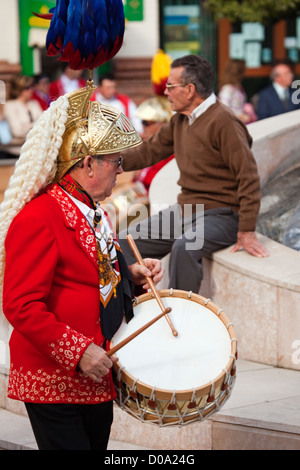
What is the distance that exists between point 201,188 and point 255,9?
11.0 meters

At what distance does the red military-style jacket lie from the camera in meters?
2.90

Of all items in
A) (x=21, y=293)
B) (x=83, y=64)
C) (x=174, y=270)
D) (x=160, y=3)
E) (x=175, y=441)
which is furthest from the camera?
(x=160, y=3)

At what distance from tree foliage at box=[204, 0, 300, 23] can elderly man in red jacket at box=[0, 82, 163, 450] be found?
12.1 m

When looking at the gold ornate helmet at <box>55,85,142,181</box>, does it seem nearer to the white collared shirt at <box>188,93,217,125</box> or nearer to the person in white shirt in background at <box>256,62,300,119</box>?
the white collared shirt at <box>188,93,217,125</box>

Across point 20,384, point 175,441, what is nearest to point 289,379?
point 175,441

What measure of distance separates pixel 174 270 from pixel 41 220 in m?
2.41

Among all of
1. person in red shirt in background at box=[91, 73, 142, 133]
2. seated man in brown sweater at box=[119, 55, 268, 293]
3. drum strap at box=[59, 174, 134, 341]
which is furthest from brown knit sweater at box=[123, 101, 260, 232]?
person in red shirt in background at box=[91, 73, 142, 133]

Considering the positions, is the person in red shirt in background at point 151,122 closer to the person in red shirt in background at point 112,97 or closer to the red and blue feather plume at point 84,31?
the red and blue feather plume at point 84,31

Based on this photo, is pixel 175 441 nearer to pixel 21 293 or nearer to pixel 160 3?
pixel 21 293

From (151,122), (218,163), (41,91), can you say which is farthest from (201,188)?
(41,91)

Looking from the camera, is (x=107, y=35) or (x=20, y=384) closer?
(x=20, y=384)

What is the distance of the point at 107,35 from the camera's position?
3328mm

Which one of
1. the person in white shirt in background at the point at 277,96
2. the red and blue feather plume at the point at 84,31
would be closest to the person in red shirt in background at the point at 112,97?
the person in white shirt in background at the point at 277,96

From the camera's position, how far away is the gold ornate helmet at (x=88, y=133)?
307 cm
